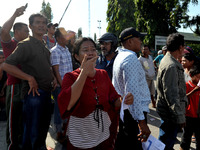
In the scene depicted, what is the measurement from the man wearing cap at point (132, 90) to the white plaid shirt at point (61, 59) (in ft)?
4.42

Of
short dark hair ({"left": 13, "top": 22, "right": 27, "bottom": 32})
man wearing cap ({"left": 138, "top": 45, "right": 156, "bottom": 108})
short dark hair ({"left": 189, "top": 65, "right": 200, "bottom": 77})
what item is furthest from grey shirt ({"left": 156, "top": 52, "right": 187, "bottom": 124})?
man wearing cap ({"left": 138, "top": 45, "right": 156, "bottom": 108})

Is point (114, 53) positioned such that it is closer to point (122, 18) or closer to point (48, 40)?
point (48, 40)

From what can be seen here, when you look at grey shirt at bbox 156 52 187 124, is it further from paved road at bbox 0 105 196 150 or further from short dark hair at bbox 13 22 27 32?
short dark hair at bbox 13 22 27 32

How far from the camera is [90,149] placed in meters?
1.59

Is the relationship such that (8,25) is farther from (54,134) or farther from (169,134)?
(169,134)

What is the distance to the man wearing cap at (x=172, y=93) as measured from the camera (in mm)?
2082

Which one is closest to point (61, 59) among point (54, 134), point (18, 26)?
point (18, 26)

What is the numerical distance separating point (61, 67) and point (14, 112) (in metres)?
1.18

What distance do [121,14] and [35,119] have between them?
19.0 metres

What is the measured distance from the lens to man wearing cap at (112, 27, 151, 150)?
1.84 meters

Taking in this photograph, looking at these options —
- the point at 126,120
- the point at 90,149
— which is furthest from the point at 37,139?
the point at 126,120

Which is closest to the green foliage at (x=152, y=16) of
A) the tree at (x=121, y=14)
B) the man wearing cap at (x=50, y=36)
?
the tree at (x=121, y=14)

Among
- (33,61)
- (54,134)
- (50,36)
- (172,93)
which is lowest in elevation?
(54,134)

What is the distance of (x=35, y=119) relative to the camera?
6.97ft
